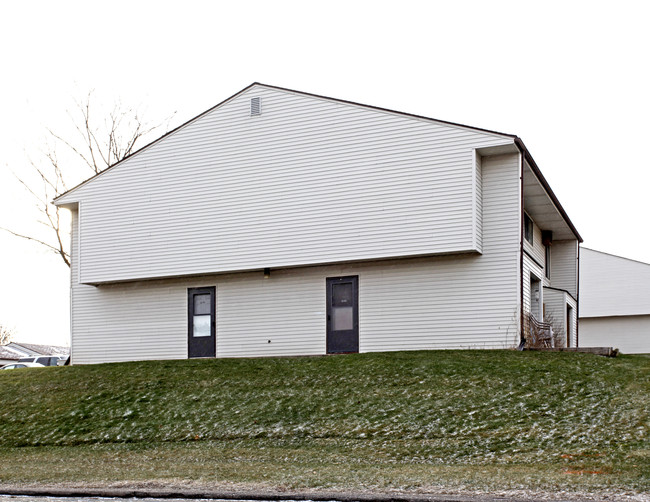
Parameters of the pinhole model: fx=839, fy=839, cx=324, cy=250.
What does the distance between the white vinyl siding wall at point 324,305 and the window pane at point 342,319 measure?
299 millimetres

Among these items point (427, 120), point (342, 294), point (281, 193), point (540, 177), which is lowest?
point (342, 294)

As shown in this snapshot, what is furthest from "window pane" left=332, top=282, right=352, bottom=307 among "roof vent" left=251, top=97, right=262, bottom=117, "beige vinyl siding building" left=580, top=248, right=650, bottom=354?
"beige vinyl siding building" left=580, top=248, right=650, bottom=354

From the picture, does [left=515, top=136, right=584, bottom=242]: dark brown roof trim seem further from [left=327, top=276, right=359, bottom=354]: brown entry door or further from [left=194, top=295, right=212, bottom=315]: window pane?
[left=194, top=295, right=212, bottom=315]: window pane

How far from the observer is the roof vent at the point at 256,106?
2284 centimetres

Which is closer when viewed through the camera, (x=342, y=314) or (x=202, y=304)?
(x=342, y=314)

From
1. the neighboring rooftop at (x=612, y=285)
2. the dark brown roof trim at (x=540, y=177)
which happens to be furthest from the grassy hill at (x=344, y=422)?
the neighboring rooftop at (x=612, y=285)

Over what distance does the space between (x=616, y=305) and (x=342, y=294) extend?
21.5 m

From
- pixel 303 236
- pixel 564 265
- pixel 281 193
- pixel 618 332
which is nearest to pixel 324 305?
pixel 303 236

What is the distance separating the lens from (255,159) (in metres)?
22.6

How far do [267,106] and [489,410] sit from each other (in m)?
11.9

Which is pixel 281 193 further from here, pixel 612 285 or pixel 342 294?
pixel 612 285

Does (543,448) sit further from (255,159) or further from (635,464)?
(255,159)

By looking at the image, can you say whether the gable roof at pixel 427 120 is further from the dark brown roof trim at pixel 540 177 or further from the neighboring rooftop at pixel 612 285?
the neighboring rooftop at pixel 612 285

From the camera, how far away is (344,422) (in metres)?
14.2
